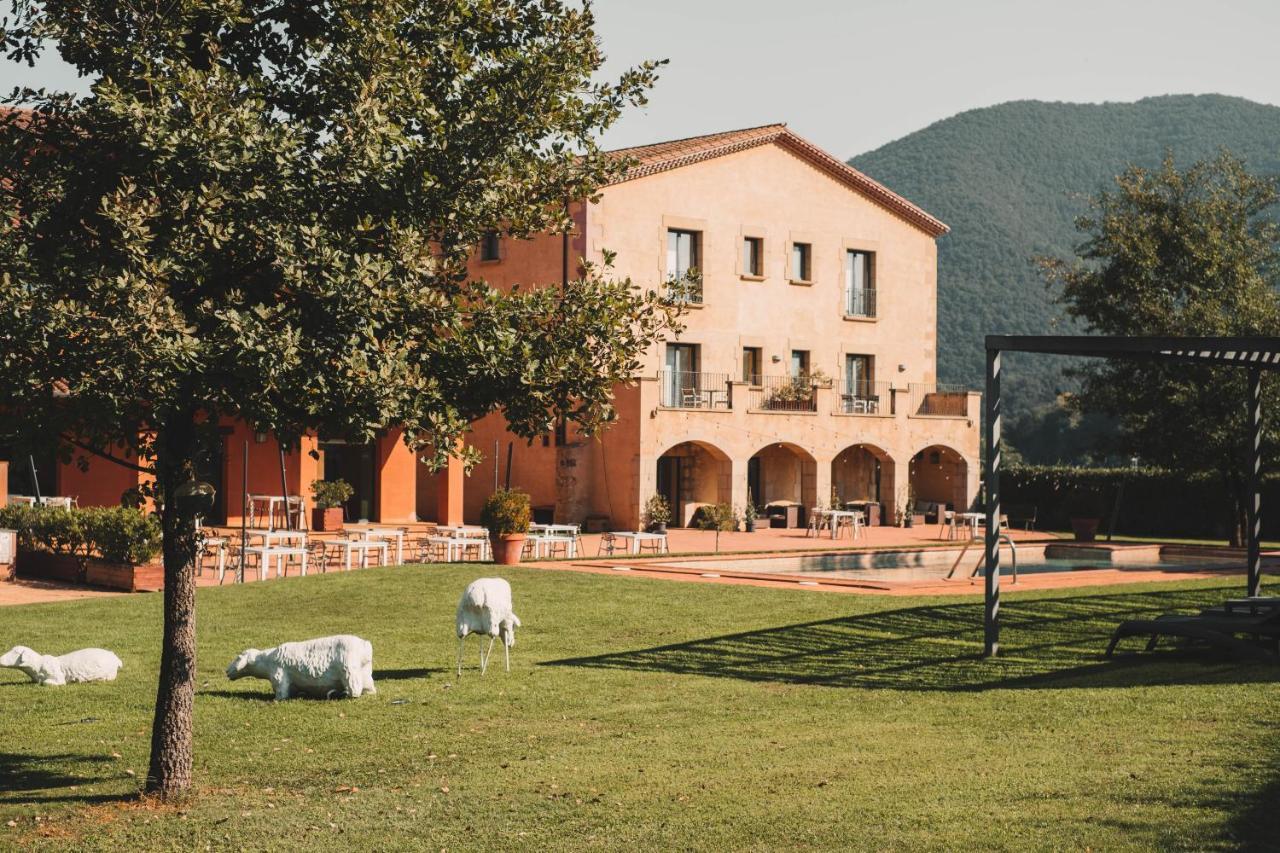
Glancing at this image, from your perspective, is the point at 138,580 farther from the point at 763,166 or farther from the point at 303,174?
the point at 763,166

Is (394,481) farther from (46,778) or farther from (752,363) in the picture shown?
(46,778)

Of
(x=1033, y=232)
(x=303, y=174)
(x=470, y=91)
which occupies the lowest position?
(x=303, y=174)

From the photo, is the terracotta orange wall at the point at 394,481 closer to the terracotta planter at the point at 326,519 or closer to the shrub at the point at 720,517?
the terracotta planter at the point at 326,519

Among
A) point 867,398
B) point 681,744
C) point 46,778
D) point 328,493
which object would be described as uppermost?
point 867,398

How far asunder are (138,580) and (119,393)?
42.8 ft

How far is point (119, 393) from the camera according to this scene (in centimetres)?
653

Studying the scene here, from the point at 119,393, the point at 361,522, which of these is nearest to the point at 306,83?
the point at 119,393

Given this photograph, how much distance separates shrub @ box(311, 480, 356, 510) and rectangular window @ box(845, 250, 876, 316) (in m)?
18.1

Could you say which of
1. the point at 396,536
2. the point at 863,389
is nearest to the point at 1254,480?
the point at 396,536

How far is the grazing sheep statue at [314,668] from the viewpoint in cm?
1075

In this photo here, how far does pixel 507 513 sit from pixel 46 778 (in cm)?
1231

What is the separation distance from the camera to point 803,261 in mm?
39844

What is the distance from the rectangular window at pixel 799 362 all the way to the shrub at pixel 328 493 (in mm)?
15288

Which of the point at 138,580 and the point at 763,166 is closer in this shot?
the point at 138,580
